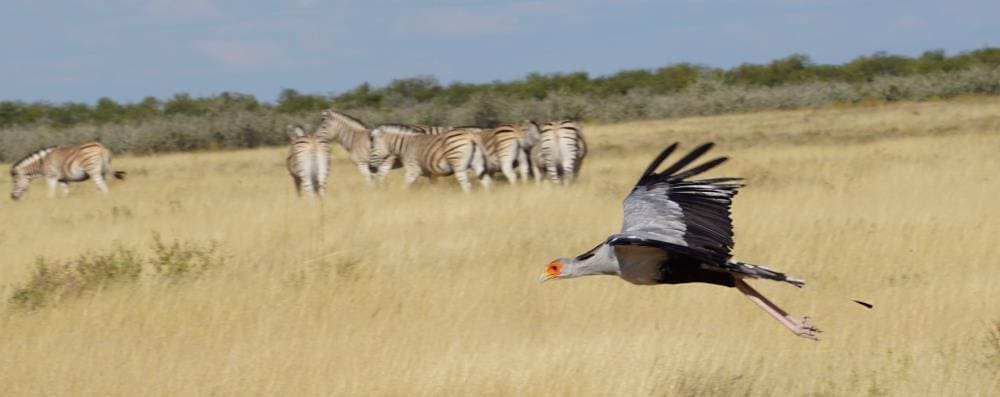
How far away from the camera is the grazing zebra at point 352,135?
20.7 m

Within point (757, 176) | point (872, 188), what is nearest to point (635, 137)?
point (757, 176)

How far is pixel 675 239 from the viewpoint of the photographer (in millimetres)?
5848

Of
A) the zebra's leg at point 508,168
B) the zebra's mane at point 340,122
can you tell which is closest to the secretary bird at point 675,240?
the zebra's leg at point 508,168

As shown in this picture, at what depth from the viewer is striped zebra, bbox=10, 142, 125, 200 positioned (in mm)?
22656

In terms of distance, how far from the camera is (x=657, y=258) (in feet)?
19.7

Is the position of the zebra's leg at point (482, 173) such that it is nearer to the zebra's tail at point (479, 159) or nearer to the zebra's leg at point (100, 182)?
the zebra's tail at point (479, 159)

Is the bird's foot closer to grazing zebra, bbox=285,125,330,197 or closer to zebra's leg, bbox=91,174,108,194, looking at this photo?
grazing zebra, bbox=285,125,330,197

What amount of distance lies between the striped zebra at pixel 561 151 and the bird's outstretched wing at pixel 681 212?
38.3ft

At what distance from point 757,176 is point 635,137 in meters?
14.8

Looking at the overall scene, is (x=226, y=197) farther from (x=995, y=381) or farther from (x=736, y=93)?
(x=736, y=93)

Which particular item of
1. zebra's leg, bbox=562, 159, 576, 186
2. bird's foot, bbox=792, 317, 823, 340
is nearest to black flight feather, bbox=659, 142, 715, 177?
bird's foot, bbox=792, 317, 823, 340

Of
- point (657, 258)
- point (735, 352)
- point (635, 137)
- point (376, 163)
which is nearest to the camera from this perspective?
point (657, 258)

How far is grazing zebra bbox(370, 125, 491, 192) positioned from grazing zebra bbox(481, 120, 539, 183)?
11.1 inches

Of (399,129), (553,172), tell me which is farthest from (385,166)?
(553,172)
